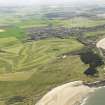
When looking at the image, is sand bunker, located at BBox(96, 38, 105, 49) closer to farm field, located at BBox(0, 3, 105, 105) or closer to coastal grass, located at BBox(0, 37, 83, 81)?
farm field, located at BBox(0, 3, 105, 105)

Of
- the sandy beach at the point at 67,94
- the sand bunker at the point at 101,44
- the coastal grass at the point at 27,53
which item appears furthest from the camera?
the sand bunker at the point at 101,44

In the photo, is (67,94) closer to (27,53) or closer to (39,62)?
(39,62)

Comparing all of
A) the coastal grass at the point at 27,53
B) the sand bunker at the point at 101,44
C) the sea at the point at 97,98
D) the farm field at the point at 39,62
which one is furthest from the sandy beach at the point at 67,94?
the sand bunker at the point at 101,44

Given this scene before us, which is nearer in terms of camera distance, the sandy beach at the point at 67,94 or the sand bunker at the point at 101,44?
the sandy beach at the point at 67,94

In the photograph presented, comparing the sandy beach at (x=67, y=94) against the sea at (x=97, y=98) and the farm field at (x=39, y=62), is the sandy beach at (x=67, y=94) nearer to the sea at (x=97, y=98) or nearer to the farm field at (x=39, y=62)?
the sea at (x=97, y=98)

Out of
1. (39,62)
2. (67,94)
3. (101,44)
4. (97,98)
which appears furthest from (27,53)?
(97,98)

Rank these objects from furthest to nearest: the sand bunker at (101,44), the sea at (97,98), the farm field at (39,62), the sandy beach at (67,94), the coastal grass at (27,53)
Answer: the sand bunker at (101,44), the coastal grass at (27,53), the farm field at (39,62), the sandy beach at (67,94), the sea at (97,98)
